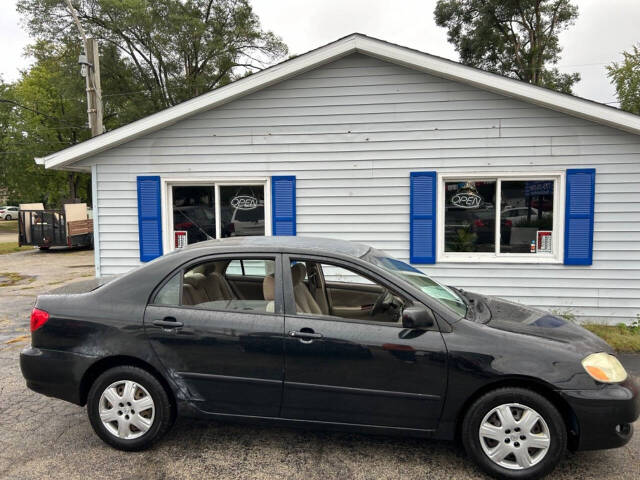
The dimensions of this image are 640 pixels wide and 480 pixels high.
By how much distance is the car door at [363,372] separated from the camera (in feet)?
9.90

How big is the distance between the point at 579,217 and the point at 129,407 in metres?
6.32

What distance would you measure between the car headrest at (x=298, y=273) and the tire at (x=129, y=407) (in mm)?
1214

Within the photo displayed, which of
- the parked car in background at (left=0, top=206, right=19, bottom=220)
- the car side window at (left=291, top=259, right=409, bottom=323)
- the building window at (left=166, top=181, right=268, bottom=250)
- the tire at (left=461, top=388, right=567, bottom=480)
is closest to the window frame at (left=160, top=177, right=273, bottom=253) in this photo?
the building window at (left=166, top=181, right=268, bottom=250)

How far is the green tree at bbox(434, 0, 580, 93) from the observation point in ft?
79.2

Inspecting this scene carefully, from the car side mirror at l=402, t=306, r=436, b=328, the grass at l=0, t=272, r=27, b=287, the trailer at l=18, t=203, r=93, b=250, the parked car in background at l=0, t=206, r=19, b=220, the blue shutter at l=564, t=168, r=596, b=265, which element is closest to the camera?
the car side mirror at l=402, t=306, r=436, b=328

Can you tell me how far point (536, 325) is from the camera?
325 centimetres

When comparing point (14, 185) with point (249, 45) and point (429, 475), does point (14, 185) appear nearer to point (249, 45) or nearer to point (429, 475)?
point (249, 45)

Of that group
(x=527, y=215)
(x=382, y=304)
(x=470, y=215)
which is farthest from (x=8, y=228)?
(x=382, y=304)

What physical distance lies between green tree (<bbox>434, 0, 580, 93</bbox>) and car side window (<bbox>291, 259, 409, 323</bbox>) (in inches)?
Answer: 939

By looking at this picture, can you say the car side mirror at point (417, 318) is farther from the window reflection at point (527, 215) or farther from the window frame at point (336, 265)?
the window reflection at point (527, 215)

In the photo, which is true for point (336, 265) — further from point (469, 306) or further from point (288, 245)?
point (469, 306)

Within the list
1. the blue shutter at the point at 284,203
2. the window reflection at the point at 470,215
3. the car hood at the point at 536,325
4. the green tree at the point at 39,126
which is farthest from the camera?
the green tree at the point at 39,126

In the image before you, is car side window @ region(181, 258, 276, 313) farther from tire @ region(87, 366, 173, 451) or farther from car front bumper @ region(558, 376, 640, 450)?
car front bumper @ region(558, 376, 640, 450)

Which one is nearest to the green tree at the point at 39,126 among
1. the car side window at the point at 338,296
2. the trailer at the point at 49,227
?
the trailer at the point at 49,227
